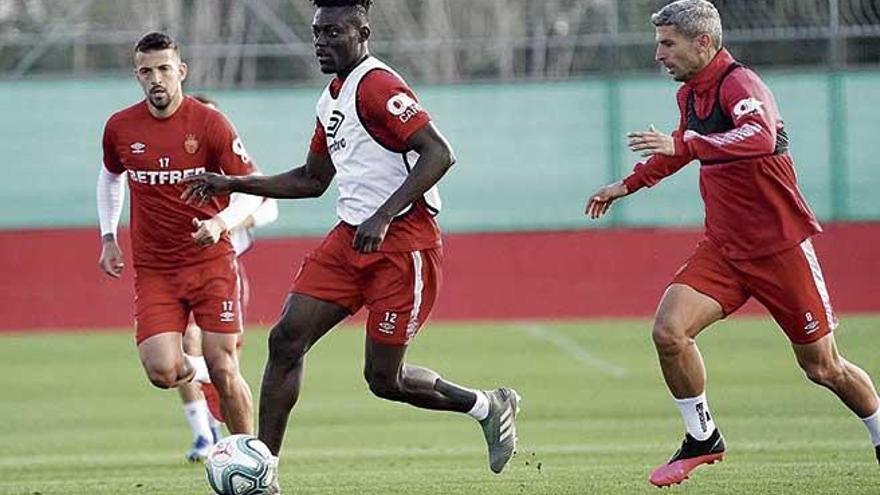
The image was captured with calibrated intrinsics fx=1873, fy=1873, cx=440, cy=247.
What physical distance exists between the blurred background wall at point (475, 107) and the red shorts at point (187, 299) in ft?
42.7

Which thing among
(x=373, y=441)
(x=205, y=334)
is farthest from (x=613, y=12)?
(x=205, y=334)

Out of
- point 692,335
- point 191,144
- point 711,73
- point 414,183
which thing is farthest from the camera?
point 191,144

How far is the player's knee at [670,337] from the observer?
9.86 m

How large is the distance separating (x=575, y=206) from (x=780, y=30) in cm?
372

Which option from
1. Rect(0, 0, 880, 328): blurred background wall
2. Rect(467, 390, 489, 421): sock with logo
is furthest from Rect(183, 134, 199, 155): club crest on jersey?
Rect(0, 0, 880, 328): blurred background wall

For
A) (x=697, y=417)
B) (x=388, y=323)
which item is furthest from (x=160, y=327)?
(x=697, y=417)

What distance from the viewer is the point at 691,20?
9828mm

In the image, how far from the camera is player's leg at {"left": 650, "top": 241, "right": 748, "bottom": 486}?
9891mm

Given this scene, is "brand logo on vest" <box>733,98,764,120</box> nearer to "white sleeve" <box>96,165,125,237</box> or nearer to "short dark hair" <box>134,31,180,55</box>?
"short dark hair" <box>134,31,180,55</box>

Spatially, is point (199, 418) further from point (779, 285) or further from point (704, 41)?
point (704, 41)

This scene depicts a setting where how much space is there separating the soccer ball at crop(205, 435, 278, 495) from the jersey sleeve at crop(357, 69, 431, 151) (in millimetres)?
1674

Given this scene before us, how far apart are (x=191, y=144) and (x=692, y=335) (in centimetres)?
315

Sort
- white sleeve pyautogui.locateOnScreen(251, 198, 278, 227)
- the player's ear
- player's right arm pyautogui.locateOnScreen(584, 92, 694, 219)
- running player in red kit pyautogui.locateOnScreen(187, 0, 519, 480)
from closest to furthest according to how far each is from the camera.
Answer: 1. player's right arm pyautogui.locateOnScreen(584, 92, 694, 219)
2. running player in red kit pyautogui.locateOnScreen(187, 0, 519, 480)
3. the player's ear
4. white sleeve pyautogui.locateOnScreen(251, 198, 278, 227)

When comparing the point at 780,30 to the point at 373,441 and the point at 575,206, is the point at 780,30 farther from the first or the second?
the point at 373,441
